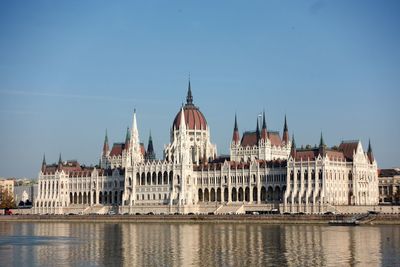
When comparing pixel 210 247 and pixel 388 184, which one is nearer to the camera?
pixel 210 247

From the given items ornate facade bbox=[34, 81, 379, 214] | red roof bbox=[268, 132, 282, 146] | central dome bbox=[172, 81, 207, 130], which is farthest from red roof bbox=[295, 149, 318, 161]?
central dome bbox=[172, 81, 207, 130]

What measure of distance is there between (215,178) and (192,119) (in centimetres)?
2302

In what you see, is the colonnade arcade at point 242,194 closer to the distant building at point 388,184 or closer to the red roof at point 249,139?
the red roof at point 249,139

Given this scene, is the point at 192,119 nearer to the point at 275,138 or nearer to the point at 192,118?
the point at 192,118

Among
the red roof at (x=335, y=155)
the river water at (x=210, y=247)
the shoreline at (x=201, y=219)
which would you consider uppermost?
the red roof at (x=335, y=155)

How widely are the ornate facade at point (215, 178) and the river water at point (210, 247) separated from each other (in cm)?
3576

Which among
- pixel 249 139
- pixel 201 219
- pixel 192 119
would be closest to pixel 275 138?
pixel 249 139

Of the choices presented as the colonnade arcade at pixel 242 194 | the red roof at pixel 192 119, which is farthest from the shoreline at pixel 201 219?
the red roof at pixel 192 119

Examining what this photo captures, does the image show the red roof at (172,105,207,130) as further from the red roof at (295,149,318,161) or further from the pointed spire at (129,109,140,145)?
the red roof at (295,149,318,161)

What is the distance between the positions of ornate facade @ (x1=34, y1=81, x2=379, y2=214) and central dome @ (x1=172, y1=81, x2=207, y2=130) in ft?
0.78

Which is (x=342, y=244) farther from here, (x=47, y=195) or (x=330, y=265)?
(x=47, y=195)

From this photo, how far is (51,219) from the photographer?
6565 inches

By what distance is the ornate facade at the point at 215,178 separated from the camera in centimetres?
15312

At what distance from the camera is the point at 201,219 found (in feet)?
483
